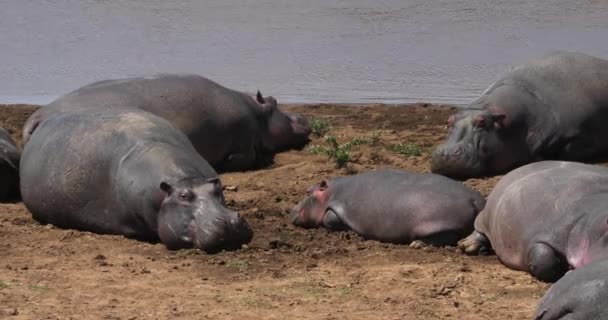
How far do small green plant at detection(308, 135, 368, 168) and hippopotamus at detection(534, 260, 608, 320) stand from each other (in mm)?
5209

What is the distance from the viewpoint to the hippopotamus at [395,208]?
29.1 feet

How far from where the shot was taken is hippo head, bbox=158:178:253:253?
345 inches

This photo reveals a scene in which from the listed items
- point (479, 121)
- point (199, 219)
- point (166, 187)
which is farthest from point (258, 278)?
point (479, 121)

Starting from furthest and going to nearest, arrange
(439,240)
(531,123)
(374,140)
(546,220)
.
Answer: (374,140) < (531,123) < (439,240) < (546,220)

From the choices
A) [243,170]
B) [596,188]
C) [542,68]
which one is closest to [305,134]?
[243,170]

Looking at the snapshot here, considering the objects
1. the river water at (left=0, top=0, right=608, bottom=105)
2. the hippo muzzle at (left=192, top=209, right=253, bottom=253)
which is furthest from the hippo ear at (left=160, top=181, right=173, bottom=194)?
the river water at (left=0, top=0, right=608, bottom=105)

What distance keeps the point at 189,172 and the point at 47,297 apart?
78.4 inches

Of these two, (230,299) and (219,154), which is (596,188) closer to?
(230,299)

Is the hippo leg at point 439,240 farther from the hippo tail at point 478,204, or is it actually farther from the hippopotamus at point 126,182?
the hippopotamus at point 126,182

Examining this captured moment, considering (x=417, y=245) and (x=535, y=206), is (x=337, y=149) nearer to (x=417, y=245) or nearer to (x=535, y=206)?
(x=417, y=245)

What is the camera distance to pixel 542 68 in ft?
39.5

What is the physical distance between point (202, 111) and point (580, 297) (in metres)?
6.16

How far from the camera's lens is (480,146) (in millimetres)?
11344

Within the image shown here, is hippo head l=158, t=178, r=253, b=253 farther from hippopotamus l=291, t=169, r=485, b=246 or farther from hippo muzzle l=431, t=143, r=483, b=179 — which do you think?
hippo muzzle l=431, t=143, r=483, b=179
